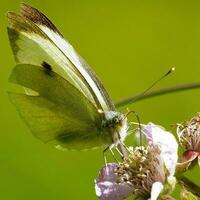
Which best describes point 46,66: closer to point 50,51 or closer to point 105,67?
point 50,51

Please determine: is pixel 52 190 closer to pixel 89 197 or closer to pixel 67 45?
pixel 89 197

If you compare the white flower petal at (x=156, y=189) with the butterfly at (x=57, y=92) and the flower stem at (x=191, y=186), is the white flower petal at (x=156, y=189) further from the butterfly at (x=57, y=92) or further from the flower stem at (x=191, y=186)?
the butterfly at (x=57, y=92)

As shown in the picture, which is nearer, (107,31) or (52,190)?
(52,190)

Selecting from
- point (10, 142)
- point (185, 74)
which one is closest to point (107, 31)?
point (185, 74)

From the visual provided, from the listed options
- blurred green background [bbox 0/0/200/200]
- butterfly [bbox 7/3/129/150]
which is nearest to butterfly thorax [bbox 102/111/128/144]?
butterfly [bbox 7/3/129/150]

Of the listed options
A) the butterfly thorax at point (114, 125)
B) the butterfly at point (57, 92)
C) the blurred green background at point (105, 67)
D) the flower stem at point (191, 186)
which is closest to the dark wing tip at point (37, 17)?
the butterfly at point (57, 92)
